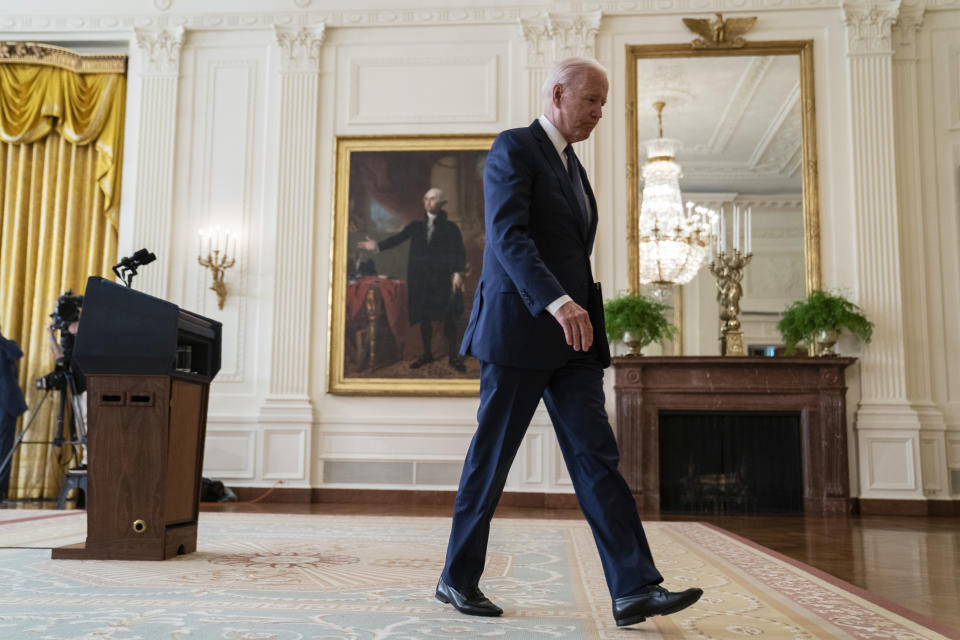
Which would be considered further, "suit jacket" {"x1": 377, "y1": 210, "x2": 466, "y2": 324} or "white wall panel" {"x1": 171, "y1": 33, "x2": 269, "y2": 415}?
"white wall panel" {"x1": 171, "y1": 33, "x2": 269, "y2": 415}

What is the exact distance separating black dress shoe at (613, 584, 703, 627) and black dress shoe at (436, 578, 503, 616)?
1.06ft

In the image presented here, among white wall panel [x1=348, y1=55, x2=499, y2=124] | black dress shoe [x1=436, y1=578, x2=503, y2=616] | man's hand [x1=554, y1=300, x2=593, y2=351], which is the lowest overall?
black dress shoe [x1=436, y1=578, x2=503, y2=616]

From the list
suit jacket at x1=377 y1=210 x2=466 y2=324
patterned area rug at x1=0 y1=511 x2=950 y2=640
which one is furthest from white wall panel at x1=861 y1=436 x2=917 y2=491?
suit jacket at x1=377 y1=210 x2=466 y2=324

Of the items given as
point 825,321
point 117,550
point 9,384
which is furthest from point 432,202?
point 117,550

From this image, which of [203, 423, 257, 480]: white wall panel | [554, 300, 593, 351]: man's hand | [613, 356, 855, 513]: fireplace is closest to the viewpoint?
[554, 300, 593, 351]: man's hand

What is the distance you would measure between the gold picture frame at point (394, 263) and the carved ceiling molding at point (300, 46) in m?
0.69

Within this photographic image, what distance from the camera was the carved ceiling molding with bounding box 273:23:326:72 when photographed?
707 cm

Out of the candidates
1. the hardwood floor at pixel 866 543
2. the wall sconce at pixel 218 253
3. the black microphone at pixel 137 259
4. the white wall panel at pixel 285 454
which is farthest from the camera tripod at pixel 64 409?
the black microphone at pixel 137 259

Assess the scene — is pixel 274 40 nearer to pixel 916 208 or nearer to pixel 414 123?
pixel 414 123

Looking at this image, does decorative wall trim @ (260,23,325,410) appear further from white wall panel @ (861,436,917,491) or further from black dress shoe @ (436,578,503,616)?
black dress shoe @ (436,578,503,616)

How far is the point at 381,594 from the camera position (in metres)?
2.46

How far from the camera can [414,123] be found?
7008mm

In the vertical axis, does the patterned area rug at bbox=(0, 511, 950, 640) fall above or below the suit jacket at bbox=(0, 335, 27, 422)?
below

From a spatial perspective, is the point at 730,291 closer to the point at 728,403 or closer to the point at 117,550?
the point at 728,403
